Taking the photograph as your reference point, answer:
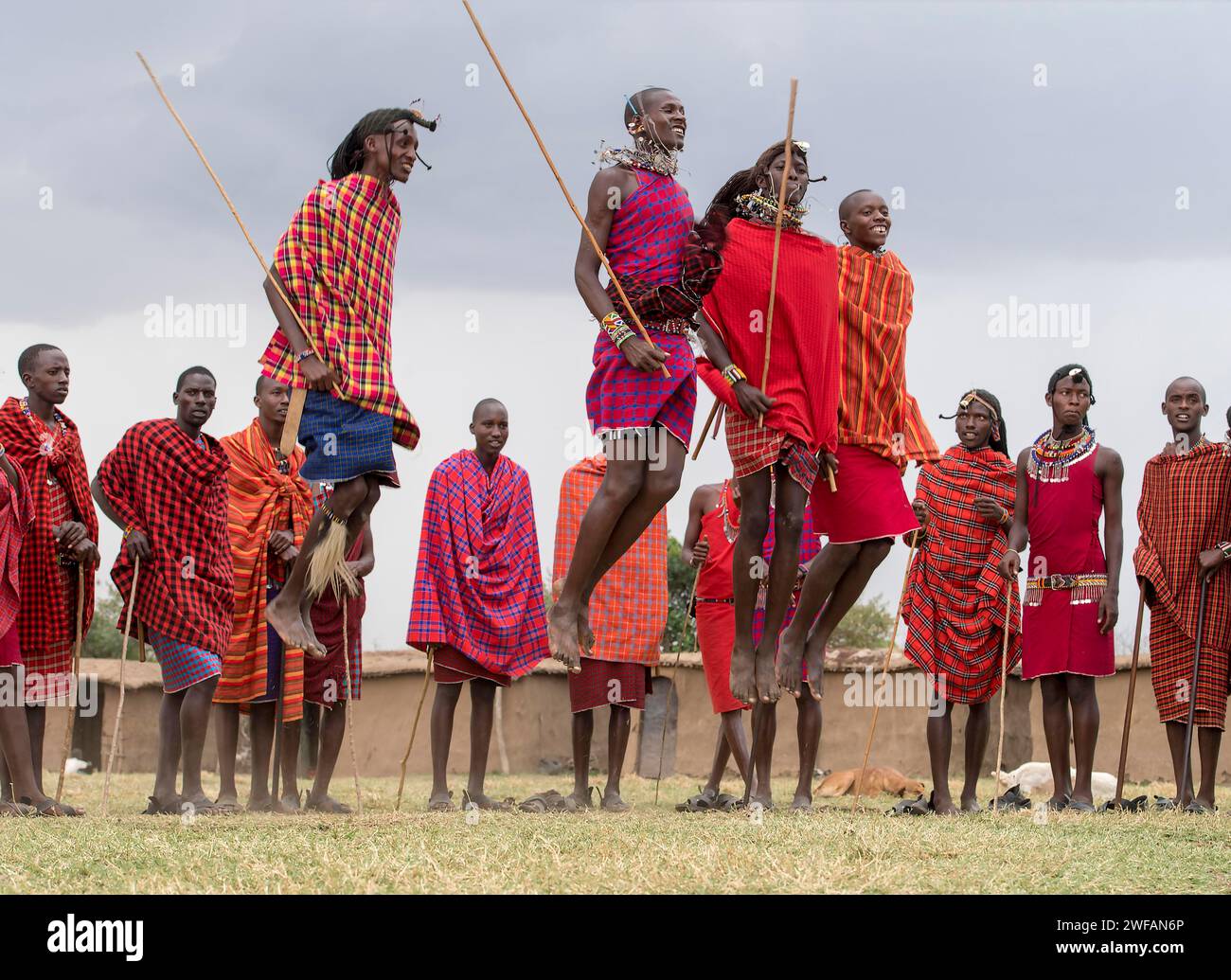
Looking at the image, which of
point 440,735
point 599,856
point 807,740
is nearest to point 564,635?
point 599,856

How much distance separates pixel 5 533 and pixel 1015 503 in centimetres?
636

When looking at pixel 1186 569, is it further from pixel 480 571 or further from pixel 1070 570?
pixel 480 571

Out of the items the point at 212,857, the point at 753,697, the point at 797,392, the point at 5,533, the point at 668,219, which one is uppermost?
the point at 668,219

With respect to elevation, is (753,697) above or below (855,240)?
below

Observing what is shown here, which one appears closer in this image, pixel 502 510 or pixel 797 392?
pixel 797 392

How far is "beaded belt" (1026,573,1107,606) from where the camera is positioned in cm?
1009

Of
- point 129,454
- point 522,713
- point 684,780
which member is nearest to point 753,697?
point 129,454

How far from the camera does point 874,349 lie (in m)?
8.57

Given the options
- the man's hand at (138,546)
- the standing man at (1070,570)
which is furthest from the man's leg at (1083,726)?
the man's hand at (138,546)

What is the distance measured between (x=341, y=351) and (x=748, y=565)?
7.70 ft

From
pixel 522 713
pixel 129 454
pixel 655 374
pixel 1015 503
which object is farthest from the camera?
pixel 522 713

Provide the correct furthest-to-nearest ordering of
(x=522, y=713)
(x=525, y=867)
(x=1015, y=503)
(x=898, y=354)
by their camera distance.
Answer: (x=522, y=713)
(x=1015, y=503)
(x=898, y=354)
(x=525, y=867)

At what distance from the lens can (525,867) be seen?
18.9 ft

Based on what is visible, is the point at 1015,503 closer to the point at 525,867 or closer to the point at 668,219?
the point at 668,219
